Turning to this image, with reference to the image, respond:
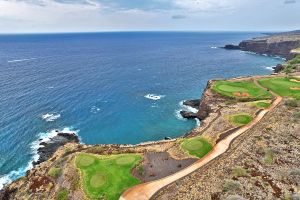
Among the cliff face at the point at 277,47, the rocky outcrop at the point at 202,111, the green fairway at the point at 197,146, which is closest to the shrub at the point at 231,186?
the green fairway at the point at 197,146

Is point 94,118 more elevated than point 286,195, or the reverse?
point 286,195

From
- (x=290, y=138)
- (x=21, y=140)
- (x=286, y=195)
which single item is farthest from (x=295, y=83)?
(x=21, y=140)

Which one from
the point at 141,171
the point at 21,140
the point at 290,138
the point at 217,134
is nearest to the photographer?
the point at 141,171

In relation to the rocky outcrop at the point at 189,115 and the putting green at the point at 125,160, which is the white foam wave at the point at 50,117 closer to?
the rocky outcrop at the point at 189,115

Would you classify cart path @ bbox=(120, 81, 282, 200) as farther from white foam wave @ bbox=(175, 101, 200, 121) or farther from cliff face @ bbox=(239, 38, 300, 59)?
cliff face @ bbox=(239, 38, 300, 59)

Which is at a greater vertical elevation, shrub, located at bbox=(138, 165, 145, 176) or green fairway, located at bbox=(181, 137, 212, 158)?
green fairway, located at bbox=(181, 137, 212, 158)

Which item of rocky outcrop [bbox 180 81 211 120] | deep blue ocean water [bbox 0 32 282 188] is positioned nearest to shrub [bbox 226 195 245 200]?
deep blue ocean water [bbox 0 32 282 188]

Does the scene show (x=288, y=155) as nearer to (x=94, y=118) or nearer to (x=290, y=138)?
(x=290, y=138)
